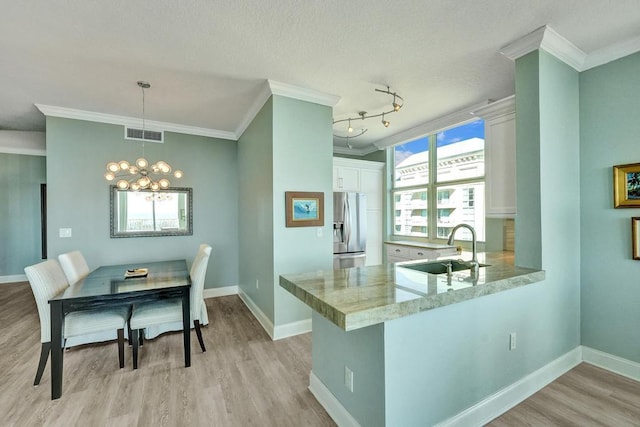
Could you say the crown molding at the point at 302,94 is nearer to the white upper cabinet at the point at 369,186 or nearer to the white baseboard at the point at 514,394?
the white upper cabinet at the point at 369,186

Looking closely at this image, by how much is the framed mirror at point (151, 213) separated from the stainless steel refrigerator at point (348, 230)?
2.33 m

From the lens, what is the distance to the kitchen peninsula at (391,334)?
1.36 m

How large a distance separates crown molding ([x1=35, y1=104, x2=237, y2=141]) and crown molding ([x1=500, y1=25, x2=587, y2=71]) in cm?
389

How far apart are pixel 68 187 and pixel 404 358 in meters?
4.64

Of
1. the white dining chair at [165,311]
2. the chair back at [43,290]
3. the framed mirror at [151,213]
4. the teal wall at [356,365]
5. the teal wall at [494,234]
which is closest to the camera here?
the teal wall at [356,365]

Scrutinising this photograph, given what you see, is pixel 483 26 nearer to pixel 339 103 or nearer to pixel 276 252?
pixel 339 103

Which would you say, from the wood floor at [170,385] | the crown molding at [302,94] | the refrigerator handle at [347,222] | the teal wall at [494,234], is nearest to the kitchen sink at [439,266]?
the wood floor at [170,385]

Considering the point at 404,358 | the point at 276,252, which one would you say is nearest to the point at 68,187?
the point at 276,252

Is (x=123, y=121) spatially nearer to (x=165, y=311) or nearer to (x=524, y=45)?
(x=165, y=311)

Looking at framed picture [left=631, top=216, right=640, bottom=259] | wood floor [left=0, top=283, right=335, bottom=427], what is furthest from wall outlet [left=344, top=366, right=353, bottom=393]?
framed picture [left=631, top=216, right=640, bottom=259]

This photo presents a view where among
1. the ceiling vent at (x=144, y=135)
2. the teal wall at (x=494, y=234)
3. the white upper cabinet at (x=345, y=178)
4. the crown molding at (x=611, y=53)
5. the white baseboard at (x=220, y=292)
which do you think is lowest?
the white baseboard at (x=220, y=292)

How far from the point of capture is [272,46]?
90.4 inches

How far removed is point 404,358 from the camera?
1416 millimetres

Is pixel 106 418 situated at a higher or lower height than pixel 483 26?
lower
